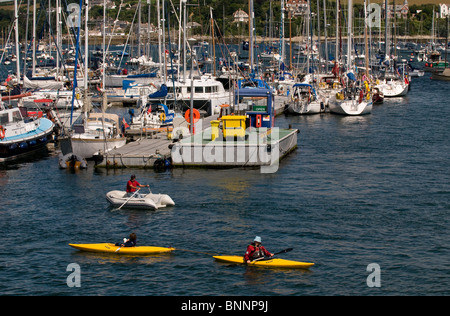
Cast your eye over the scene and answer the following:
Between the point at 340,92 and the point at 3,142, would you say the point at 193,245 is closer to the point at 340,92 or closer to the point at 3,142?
the point at 3,142

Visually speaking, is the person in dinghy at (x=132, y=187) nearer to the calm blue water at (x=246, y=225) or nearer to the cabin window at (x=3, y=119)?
the calm blue water at (x=246, y=225)

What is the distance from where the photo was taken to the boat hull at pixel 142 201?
37.3 m

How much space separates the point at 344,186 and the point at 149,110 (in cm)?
2129

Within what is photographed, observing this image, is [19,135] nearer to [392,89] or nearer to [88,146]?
[88,146]

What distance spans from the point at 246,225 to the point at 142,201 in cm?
641

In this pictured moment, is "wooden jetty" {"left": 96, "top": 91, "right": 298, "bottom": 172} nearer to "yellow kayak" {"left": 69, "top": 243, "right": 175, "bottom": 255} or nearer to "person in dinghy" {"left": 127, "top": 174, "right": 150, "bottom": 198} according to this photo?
"person in dinghy" {"left": 127, "top": 174, "right": 150, "bottom": 198}

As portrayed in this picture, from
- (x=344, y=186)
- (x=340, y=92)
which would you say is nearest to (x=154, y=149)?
(x=344, y=186)

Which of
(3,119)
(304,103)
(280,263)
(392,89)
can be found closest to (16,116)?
(3,119)

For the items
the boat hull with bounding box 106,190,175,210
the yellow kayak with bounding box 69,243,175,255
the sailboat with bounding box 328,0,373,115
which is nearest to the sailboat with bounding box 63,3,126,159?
the boat hull with bounding box 106,190,175,210

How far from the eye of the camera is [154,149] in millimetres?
49312

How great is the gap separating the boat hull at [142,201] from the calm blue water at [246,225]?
1.95 ft

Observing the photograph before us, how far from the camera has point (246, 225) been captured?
Answer: 34469 mm

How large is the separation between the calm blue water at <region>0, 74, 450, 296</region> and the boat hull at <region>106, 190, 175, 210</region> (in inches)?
23.5

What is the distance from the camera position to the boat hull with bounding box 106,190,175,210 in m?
37.3
